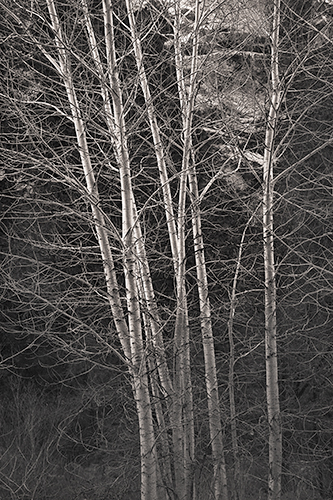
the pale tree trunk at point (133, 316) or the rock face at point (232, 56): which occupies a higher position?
the rock face at point (232, 56)

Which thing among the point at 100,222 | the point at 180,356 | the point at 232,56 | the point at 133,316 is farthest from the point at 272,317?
the point at 232,56

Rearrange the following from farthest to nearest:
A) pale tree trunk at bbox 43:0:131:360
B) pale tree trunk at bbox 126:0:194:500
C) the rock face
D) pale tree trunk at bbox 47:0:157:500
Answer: the rock face, pale tree trunk at bbox 126:0:194:500, pale tree trunk at bbox 43:0:131:360, pale tree trunk at bbox 47:0:157:500

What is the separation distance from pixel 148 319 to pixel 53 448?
282 inches

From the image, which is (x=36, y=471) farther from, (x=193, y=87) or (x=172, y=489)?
(x=193, y=87)

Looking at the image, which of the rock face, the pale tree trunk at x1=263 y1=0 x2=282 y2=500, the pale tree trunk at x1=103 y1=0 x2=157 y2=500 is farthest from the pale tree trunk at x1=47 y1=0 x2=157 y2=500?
the pale tree trunk at x1=263 y1=0 x2=282 y2=500

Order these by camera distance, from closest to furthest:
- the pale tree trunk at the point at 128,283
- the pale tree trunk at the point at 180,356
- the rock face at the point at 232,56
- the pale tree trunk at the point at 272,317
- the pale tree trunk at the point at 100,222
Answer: the pale tree trunk at the point at 128,283 < the pale tree trunk at the point at 100,222 < the pale tree trunk at the point at 180,356 < the pale tree trunk at the point at 272,317 < the rock face at the point at 232,56

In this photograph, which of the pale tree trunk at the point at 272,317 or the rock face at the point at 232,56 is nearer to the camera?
the pale tree trunk at the point at 272,317

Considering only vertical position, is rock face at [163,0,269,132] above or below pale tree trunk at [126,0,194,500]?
above

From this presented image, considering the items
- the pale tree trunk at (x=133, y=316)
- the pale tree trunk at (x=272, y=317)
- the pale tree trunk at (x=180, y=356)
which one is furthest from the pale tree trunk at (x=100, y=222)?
the pale tree trunk at (x=272, y=317)

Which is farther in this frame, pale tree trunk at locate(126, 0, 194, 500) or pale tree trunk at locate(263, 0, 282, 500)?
pale tree trunk at locate(263, 0, 282, 500)

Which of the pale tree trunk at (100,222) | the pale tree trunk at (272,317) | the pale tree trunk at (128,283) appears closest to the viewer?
the pale tree trunk at (128,283)

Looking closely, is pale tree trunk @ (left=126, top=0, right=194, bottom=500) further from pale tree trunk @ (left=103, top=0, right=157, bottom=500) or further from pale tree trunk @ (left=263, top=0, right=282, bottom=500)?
pale tree trunk @ (left=263, top=0, right=282, bottom=500)

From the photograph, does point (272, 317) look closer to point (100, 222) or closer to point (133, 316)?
point (133, 316)

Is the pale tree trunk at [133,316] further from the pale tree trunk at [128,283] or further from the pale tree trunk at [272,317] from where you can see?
the pale tree trunk at [272,317]
